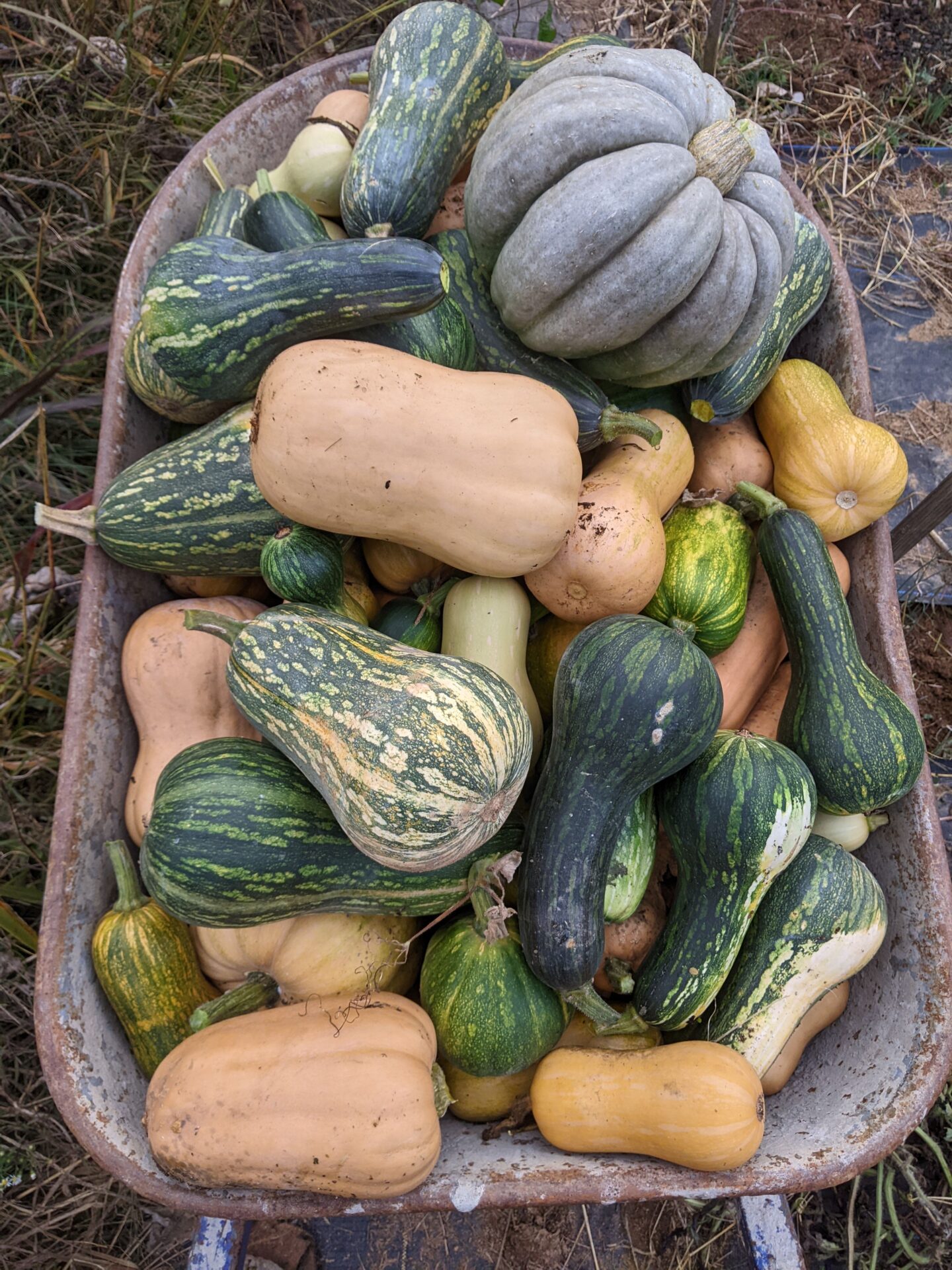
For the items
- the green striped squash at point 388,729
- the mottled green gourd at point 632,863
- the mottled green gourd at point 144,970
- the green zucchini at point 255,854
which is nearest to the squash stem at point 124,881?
the mottled green gourd at point 144,970

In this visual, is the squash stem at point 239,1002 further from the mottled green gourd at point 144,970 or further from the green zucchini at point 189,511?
the green zucchini at point 189,511

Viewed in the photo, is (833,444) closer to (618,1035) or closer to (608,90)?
(608,90)

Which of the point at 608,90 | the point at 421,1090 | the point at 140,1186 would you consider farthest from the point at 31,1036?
the point at 608,90

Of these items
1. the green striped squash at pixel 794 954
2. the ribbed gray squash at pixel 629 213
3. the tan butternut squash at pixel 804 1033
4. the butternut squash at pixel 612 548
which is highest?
the ribbed gray squash at pixel 629 213

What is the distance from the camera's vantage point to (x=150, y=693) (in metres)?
1.80

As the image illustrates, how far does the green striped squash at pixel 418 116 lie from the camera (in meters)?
1.77

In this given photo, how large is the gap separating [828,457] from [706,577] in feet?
1.33

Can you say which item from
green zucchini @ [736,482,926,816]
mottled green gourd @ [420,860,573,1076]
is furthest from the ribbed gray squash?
mottled green gourd @ [420,860,573,1076]

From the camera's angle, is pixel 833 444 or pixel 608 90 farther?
pixel 833 444

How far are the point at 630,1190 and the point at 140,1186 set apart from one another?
844 mm

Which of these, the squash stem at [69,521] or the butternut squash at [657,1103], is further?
the squash stem at [69,521]

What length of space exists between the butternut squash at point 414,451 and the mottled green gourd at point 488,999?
62cm

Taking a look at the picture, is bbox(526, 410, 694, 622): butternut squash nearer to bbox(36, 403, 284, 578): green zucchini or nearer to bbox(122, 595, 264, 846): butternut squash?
bbox(36, 403, 284, 578): green zucchini

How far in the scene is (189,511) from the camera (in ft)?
5.66
